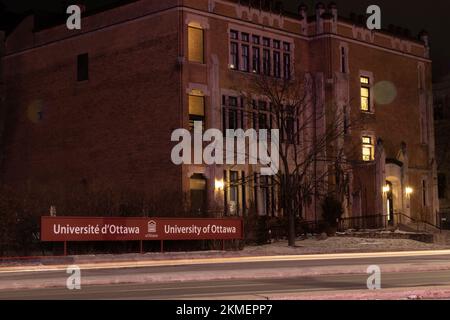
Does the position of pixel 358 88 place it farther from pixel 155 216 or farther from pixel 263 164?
pixel 155 216

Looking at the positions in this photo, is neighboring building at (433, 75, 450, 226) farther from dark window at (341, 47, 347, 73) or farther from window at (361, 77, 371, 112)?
dark window at (341, 47, 347, 73)

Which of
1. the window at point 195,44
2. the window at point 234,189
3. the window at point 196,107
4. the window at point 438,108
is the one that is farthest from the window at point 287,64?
the window at point 438,108

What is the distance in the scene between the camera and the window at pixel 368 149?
54.5m

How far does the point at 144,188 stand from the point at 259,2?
1394 centimetres

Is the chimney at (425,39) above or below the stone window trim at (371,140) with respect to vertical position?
above

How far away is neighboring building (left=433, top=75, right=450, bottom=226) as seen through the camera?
70438 mm

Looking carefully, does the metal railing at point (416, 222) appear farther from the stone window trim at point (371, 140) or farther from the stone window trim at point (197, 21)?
the stone window trim at point (197, 21)

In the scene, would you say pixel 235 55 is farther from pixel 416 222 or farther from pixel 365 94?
pixel 416 222

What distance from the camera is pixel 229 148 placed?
45.7 m

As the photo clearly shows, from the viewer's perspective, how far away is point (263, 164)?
47000mm

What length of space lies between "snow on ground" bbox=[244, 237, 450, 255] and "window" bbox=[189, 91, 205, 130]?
8702 mm

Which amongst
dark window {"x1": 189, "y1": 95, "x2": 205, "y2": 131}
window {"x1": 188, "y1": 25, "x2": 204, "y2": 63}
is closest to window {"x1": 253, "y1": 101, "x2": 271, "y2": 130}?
dark window {"x1": 189, "y1": 95, "x2": 205, "y2": 131}

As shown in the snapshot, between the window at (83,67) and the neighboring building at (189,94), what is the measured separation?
0.32ft
